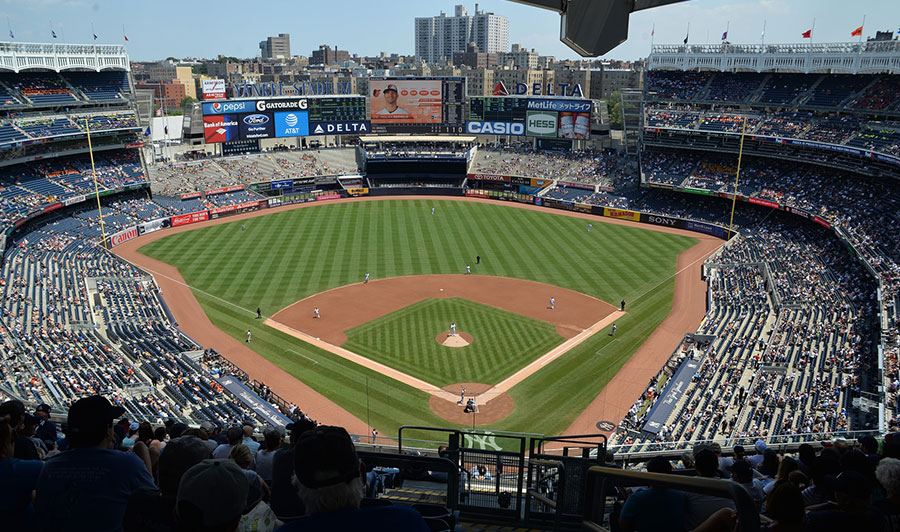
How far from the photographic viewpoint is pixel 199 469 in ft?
10.3

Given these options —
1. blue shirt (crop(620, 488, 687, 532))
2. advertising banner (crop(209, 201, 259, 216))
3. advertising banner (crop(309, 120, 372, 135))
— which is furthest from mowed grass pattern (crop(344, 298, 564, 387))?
advertising banner (crop(309, 120, 372, 135))

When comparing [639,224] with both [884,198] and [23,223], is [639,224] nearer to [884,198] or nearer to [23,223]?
[884,198]

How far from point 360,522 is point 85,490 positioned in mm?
2244

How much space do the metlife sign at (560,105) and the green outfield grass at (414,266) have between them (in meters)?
17.4

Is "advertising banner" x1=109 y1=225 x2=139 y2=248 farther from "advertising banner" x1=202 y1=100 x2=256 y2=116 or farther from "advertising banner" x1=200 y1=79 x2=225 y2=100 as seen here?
"advertising banner" x1=200 y1=79 x2=225 y2=100

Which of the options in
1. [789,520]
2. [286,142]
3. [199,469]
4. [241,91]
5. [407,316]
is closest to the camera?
[199,469]

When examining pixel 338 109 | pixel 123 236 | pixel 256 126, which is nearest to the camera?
pixel 123 236

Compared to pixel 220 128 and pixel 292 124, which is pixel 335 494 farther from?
pixel 292 124

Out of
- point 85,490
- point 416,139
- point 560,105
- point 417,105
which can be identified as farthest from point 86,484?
point 417,105

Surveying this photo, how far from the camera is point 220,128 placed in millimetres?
72000

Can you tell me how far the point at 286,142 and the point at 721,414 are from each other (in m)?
72.5

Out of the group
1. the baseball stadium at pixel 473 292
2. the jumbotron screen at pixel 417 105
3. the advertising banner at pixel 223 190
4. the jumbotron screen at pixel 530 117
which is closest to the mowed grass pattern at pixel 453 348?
the baseball stadium at pixel 473 292

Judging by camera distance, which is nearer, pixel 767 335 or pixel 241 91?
pixel 767 335

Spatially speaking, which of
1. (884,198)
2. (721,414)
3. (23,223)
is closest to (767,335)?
(721,414)
